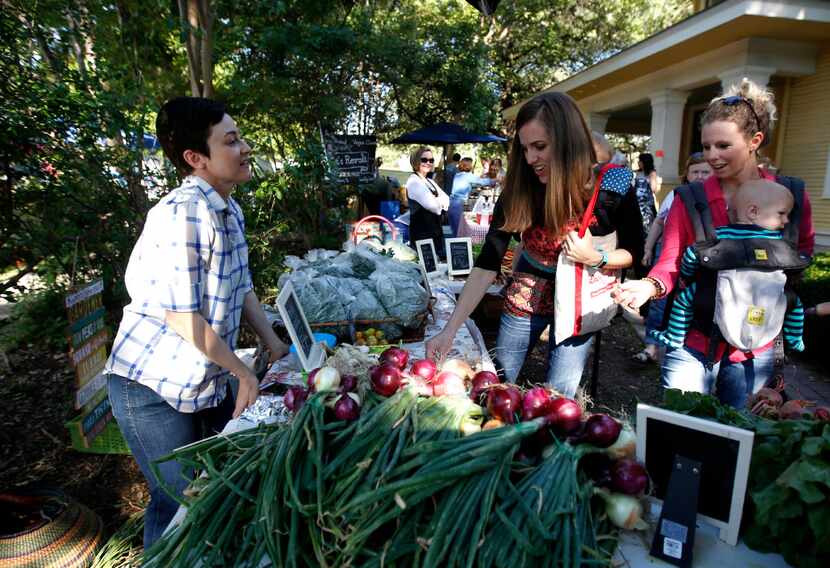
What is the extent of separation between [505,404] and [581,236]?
1.00 metres

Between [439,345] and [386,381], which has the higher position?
[386,381]

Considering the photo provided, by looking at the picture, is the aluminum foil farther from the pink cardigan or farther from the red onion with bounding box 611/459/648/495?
the pink cardigan

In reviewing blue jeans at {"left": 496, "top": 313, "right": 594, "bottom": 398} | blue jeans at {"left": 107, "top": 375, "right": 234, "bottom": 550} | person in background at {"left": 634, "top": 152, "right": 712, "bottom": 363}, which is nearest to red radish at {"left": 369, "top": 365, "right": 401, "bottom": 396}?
blue jeans at {"left": 107, "top": 375, "right": 234, "bottom": 550}

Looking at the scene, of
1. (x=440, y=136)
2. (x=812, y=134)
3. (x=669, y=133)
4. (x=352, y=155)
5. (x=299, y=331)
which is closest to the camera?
(x=299, y=331)

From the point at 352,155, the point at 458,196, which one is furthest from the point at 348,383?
the point at 458,196

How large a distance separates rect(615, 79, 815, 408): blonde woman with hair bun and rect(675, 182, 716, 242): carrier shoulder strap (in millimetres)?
16

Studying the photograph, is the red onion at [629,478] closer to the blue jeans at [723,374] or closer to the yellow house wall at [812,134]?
the blue jeans at [723,374]

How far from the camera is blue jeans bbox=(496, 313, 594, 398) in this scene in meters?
2.19

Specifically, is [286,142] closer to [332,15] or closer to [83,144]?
[332,15]

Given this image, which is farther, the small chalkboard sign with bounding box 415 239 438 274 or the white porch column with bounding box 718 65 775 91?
the white porch column with bounding box 718 65 775 91

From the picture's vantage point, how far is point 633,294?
1845 mm

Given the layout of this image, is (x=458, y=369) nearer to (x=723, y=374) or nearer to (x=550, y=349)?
(x=550, y=349)

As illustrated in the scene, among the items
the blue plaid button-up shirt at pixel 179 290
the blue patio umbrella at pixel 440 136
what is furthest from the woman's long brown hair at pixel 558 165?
the blue patio umbrella at pixel 440 136

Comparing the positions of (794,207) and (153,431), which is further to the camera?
(794,207)
